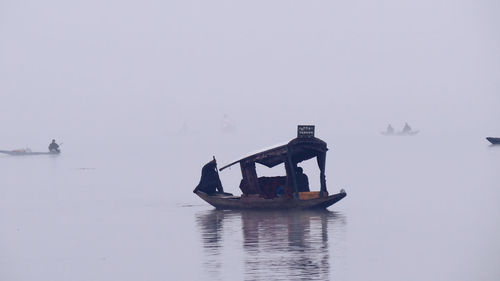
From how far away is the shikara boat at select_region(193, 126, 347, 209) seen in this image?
46.6 m

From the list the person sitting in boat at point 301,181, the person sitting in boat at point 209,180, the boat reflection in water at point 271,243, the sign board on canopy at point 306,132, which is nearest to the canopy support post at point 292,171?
the person sitting in boat at point 301,181

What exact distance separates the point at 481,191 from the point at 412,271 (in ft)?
133

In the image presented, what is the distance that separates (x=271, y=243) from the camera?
121 ft

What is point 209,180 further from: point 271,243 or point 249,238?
point 271,243

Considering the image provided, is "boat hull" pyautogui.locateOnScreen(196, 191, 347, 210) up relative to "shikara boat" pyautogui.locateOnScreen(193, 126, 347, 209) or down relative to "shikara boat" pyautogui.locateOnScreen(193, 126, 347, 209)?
down

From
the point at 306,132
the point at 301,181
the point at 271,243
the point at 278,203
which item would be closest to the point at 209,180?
the point at 278,203

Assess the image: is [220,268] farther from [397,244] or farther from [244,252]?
[397,244]

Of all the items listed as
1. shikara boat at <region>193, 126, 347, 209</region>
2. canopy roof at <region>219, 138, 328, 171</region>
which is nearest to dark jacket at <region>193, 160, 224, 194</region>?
shikara boat at <region>193, 126, 347, 209</region>

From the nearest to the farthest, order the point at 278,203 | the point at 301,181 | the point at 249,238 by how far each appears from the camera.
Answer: the point at 249,238 → the point at 278,203 → the point at 301,181


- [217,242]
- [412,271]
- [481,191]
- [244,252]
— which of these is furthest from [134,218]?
[481,191]

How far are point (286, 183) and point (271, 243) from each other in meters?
10.6

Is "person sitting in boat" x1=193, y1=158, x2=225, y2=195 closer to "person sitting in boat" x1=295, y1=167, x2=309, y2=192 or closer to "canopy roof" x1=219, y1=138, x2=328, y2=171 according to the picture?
"canopy roof" x1=219, y1=138, x2=328, y2=171

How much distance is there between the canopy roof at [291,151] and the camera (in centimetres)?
4625

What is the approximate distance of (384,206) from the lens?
56375mm
